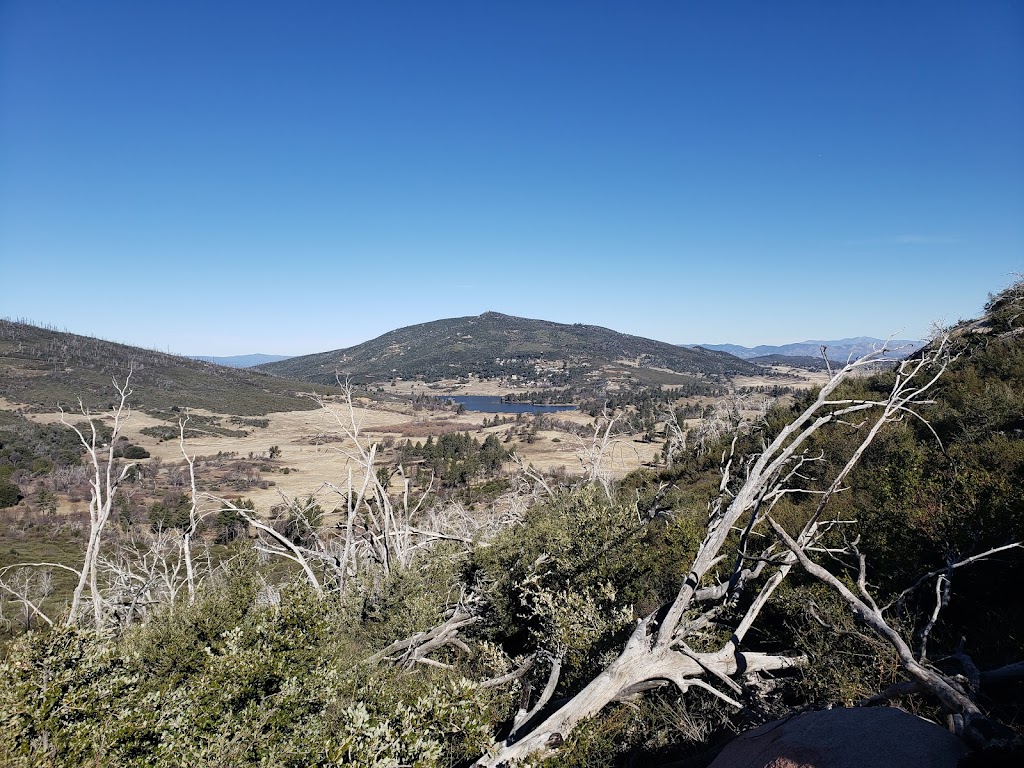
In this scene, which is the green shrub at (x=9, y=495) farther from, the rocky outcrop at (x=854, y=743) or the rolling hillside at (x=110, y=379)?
the rocky outcrop at (x=854, y=743)

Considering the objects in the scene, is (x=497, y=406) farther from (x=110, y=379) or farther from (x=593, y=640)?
(x=593, y=640)

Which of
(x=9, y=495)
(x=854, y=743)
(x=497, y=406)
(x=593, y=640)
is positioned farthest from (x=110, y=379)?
(x=854, y=743)

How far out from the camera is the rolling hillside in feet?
333

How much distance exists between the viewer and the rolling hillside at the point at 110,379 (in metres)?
101

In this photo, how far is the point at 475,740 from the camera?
16.4 ft

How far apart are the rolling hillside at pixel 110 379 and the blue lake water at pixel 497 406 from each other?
51.9m

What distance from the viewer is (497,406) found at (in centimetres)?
16588

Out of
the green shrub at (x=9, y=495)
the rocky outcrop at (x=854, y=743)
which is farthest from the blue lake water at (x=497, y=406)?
the rocky outcrop at (x=854, y=743)

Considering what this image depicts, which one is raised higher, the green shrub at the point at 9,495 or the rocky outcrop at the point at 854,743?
the rocky outcrop at the point at 854,743

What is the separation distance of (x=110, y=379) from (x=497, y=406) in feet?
339

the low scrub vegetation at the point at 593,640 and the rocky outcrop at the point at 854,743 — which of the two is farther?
the low scrub vegetation at the point at 593,640

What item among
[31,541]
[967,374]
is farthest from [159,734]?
[31,541]

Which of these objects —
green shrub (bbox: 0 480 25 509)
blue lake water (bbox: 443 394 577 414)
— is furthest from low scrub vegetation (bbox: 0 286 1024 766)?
blue lake water (bbox: 443 394 577 414)

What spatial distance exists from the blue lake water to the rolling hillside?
51.9 metres
